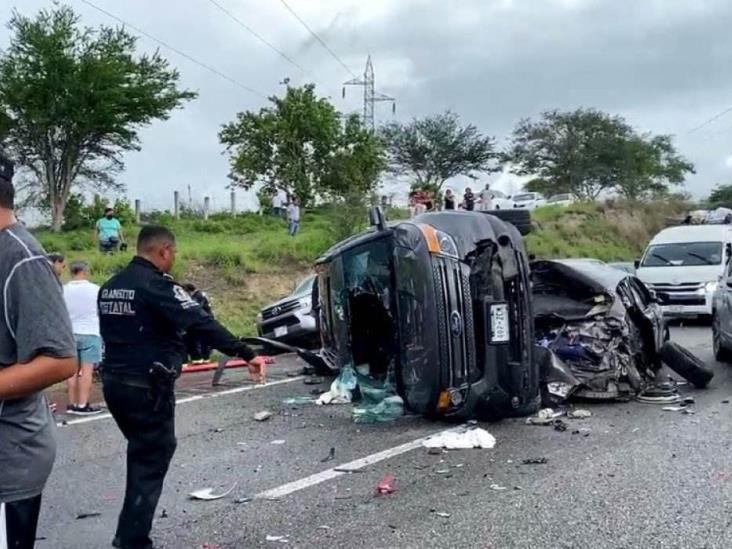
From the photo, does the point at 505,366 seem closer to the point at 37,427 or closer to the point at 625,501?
the point at 625,501

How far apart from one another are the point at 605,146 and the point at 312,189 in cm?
2515

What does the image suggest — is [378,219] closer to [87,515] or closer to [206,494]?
[206,494]

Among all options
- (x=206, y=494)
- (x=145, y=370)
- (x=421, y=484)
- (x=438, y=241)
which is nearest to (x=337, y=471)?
(x=421, y=484)

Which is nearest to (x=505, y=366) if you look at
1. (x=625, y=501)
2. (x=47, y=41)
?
(x=625, y=501)

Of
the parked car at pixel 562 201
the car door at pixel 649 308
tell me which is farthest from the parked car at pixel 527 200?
the car door at pixel 649 308

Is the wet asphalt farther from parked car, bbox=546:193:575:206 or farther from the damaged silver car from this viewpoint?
parked car, bbox=546:193:575:206

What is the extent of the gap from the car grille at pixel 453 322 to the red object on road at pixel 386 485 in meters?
1.62

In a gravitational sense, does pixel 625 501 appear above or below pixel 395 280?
below

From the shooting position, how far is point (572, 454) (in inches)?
A: 284

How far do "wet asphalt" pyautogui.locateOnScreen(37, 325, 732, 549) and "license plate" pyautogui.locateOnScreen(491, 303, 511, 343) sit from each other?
0.81 m

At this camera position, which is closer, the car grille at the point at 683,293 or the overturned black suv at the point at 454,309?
the overturned black suv at the point at 454,309

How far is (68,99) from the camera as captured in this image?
95.8 ft

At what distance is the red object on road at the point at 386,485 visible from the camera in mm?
6176

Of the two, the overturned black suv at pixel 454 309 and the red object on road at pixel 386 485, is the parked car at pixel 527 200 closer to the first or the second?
the overturned black suv at pixel 454 309
